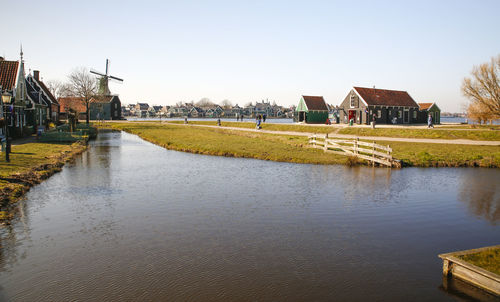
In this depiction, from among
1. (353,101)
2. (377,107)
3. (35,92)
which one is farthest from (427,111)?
(35,92)

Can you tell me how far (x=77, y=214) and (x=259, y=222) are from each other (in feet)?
22.7

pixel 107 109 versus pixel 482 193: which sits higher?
pixel 107 109

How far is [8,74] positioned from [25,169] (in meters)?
24.7

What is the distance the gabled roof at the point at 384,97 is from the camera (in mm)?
61094

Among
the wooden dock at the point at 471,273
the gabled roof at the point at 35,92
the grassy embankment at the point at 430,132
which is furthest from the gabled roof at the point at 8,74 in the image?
the wooden dock at the point at 471,273

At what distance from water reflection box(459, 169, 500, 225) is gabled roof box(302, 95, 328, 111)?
47891 millimetres

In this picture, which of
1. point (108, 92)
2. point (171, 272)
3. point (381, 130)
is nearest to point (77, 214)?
point (171, 272)

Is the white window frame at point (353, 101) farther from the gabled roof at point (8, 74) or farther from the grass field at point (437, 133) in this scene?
the gabled roof at point (8, 74)

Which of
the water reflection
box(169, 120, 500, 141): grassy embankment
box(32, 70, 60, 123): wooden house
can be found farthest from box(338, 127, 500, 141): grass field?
box(32, 70, 60, 123): wooden house

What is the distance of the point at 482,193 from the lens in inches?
731

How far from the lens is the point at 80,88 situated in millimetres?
81500

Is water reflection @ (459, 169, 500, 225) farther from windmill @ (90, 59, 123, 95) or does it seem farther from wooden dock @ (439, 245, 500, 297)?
windmill @ (90, 59, 123, 95)

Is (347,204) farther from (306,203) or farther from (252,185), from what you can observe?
(252,185)

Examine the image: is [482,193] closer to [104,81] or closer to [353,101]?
[353,101]
